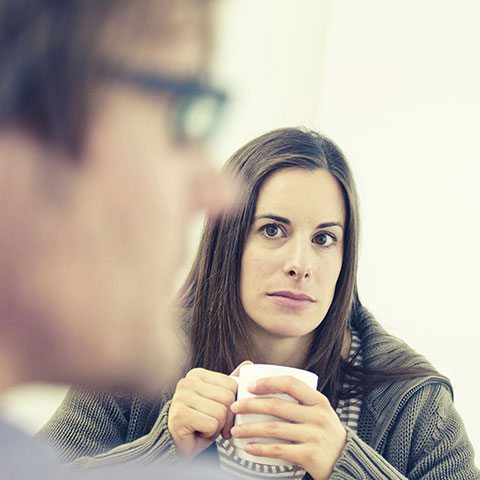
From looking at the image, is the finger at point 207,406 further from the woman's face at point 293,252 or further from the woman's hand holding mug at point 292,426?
the woman's face at point 293,252

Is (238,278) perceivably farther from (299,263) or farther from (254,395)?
(254,395)

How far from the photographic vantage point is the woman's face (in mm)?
1097

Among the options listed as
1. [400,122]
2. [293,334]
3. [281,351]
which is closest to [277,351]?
[281,351]

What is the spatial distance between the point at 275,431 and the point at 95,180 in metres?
0.59

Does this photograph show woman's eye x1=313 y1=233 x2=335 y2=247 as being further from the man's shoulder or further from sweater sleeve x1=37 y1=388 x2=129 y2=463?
the man's shoulder

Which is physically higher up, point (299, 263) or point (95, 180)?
point (95, 180)

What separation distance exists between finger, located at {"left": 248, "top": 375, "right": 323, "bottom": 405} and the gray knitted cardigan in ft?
0.70

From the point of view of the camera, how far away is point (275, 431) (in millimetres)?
768

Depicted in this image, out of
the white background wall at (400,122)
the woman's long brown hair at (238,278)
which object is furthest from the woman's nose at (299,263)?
the white background wall at (400,122)

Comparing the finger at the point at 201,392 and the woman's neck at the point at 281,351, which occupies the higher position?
the finger at the point at 201,392

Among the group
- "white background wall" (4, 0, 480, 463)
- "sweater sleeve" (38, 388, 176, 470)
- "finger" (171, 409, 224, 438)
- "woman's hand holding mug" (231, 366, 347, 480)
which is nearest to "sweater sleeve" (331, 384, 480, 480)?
"woman's hand holding mug" (231, 366, 347, 480)

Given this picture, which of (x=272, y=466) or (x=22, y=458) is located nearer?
(x=22, y=458)

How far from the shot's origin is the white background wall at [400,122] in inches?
73.5

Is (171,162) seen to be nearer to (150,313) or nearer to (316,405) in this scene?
(150,313)
